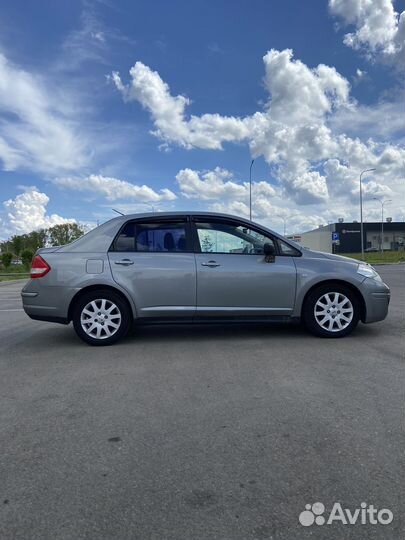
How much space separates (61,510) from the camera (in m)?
2.20

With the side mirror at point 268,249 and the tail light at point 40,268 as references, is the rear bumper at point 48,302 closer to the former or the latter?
the tail light at point 40,268

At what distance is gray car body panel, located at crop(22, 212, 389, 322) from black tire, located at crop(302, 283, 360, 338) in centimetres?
12

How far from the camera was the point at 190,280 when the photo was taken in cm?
567

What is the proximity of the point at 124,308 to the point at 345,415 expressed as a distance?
3.21 m

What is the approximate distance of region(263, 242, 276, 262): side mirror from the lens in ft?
18.7

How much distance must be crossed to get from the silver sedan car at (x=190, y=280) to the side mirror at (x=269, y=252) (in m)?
0.01

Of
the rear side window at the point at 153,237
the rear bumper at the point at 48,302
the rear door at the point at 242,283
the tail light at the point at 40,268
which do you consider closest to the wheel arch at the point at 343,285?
the rear door at the point at 242,283

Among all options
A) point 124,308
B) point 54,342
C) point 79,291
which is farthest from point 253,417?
point 54,342

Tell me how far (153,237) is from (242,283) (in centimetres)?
134

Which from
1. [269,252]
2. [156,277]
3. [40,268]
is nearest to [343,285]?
[269,252]

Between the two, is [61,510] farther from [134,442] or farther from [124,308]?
[124,308]

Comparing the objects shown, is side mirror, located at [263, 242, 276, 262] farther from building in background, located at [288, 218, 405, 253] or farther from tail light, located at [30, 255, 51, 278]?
building in background, located at [288, 218, 405, 253]

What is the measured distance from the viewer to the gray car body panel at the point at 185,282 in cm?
563

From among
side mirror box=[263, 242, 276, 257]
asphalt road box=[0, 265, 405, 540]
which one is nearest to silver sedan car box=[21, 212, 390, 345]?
side mirror box=[263, 242, 276, 257]
